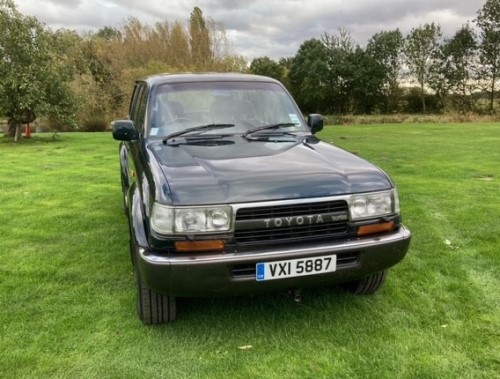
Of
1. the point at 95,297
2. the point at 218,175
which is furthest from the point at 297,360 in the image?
the point at 95,297

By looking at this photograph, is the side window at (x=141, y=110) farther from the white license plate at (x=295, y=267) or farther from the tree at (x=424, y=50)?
the tree at (x=424, y=50)

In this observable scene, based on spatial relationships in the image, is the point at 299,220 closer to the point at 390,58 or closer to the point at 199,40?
the point at 199,40

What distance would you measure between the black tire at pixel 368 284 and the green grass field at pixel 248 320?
6 cm

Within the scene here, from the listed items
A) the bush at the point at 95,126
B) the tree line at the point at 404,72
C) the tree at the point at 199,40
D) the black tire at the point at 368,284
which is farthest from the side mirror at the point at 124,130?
the tree line at the point at 404,72

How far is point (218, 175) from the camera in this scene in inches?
111

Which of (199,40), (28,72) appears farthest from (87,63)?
(28,72)

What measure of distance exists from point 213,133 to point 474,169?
7.08 m

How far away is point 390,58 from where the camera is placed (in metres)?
39.1

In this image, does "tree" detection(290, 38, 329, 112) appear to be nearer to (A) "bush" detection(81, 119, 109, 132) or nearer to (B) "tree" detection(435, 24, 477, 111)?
(B) "tree" detection(435, 24, 477, 111)

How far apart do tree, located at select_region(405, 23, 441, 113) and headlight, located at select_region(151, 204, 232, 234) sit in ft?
126

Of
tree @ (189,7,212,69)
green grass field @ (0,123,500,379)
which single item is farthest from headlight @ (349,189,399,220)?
tree @ (189,7,212,69)

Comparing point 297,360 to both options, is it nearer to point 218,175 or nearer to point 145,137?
point 218,175

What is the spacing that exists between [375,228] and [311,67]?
38103 mm

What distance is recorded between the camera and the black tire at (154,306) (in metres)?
3.04
